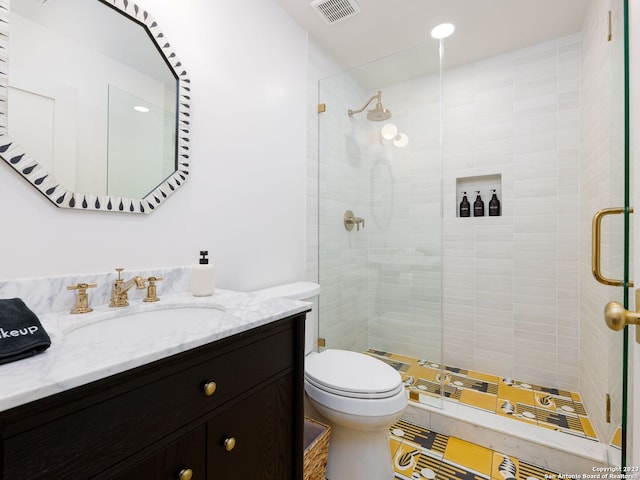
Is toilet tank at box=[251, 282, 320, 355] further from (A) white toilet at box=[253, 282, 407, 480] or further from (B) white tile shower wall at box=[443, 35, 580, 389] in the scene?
(B) white tile shower wall at box=[443, 35, 580, 389]

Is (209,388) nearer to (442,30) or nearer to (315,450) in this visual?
(315,450)

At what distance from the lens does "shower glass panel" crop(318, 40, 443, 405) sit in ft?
6.68

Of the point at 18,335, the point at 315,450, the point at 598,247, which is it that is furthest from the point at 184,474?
the point at 598,247

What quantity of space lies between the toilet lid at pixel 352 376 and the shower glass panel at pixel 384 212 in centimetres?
59

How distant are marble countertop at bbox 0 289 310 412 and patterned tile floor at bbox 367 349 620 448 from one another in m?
1.34

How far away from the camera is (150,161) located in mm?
1178

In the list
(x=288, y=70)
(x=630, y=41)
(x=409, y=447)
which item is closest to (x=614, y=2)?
(x=630, y=41)

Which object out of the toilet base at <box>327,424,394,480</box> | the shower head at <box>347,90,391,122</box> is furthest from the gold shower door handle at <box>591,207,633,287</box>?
the shower head at <box>347,90,391,122</box>

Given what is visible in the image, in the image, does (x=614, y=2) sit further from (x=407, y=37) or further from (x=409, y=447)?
(x=409, y=447)

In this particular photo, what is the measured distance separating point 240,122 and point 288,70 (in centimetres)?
60

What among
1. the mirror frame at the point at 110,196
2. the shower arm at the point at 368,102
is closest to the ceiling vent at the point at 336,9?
the shower arm at the point at 368,102

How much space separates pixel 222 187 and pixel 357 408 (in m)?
1.12

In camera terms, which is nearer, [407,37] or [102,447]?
[102,447]

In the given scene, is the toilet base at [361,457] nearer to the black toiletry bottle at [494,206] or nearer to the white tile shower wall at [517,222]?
the white tile shower wall at [517,222]
